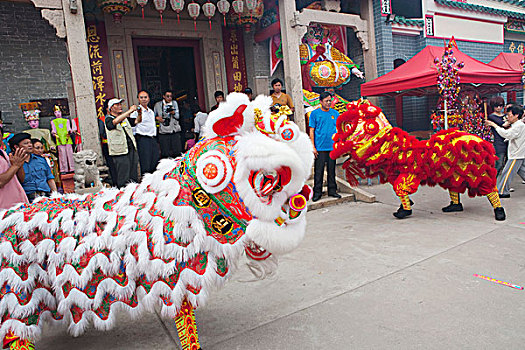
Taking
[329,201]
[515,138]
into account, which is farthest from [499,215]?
[329,201]

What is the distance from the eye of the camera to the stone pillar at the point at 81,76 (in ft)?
17.2

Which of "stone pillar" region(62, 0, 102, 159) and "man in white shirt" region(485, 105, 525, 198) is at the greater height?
"stone pillar" region(62, 0, 102, 159)

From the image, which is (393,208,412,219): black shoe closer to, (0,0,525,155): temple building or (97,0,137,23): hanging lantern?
(0,0,525,155): temple building

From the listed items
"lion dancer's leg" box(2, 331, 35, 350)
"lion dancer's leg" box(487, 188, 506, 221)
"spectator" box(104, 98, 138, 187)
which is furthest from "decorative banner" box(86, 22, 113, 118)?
"lion dancer's leg" box(487, 188, 506, 221)

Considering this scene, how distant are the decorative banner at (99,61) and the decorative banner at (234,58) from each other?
8.42 ft

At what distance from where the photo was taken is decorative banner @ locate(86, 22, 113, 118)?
23.0ft

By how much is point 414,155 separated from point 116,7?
5544 mm

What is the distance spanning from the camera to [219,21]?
27.3 feet

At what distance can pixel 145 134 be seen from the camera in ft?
18.5

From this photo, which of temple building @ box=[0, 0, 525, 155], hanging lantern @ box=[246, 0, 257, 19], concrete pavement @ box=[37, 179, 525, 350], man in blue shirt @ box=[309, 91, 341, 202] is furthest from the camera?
hanging lantern @ box=[246, 0, 257, 19]

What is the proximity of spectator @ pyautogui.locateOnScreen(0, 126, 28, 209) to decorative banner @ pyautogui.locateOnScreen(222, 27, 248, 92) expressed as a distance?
6.18m

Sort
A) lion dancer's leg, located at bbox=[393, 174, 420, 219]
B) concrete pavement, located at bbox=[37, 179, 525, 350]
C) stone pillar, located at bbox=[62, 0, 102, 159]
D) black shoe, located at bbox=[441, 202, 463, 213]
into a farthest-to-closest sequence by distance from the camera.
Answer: stone pillar, located at bbox=[62, 0, 102, 159] < black shoe, located at bbox=[441, 202, 463, 213] < lion dancer's leg, located at bbox=[393, 174, 420, 219] < concrete pavement, located at bbox=[37, 179, 525, 350]

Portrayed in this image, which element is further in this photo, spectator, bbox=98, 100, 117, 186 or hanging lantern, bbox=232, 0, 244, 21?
hanging lantern, bbox=232, 0, 244, 21

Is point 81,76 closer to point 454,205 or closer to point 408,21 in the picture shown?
point 454,205
